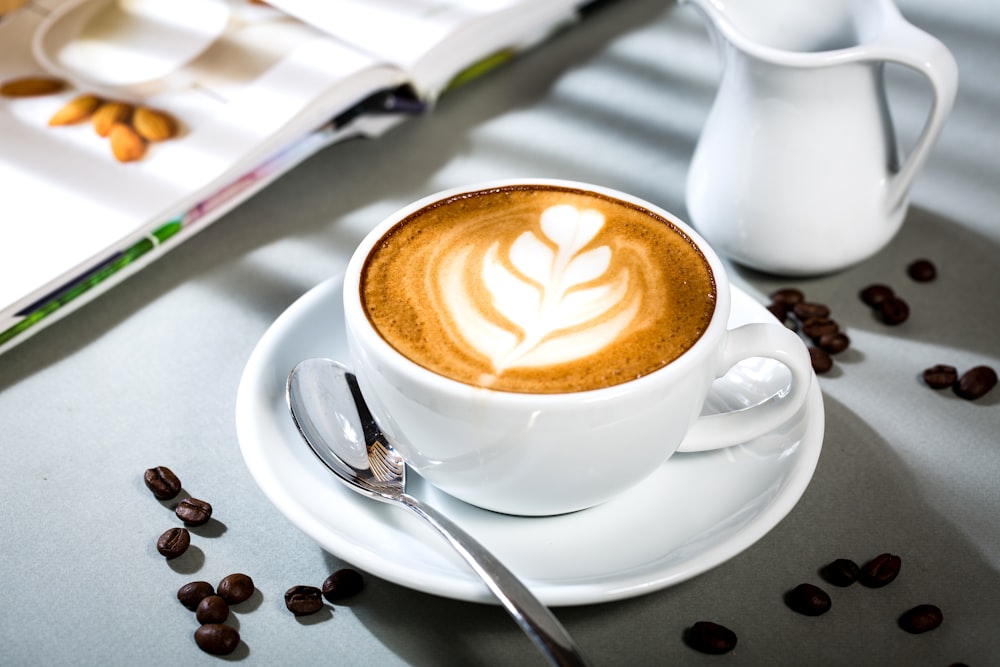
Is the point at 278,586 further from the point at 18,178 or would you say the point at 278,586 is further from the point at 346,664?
the point at 18,178

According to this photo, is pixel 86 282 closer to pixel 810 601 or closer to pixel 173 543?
pixel 173 543

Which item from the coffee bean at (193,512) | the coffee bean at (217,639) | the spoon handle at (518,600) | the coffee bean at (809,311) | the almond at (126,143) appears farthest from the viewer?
the almond at (126,143)

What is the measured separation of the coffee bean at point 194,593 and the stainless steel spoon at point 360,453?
0.13 m

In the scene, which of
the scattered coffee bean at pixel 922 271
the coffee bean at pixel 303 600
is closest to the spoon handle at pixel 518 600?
the coffee bean at pixel 303 600

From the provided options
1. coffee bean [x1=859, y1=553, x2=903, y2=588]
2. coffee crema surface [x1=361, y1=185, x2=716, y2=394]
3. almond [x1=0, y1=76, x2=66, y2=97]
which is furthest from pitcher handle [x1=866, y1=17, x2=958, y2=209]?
almond [x1=0, y1=76, x2=66, y2=97]

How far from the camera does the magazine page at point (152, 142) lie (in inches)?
42.9

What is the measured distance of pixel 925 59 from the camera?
0.96m

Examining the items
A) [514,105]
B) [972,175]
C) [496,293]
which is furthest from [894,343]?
[514,105]

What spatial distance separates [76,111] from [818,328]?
0.98m

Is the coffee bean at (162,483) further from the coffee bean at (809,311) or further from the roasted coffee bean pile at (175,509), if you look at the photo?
the coffee bean at (809,311)

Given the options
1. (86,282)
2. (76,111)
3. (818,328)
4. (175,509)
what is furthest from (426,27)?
(175,509)

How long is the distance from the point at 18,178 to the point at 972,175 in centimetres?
124

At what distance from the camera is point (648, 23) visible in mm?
1649

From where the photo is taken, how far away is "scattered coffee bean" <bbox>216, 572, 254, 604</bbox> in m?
0.77
